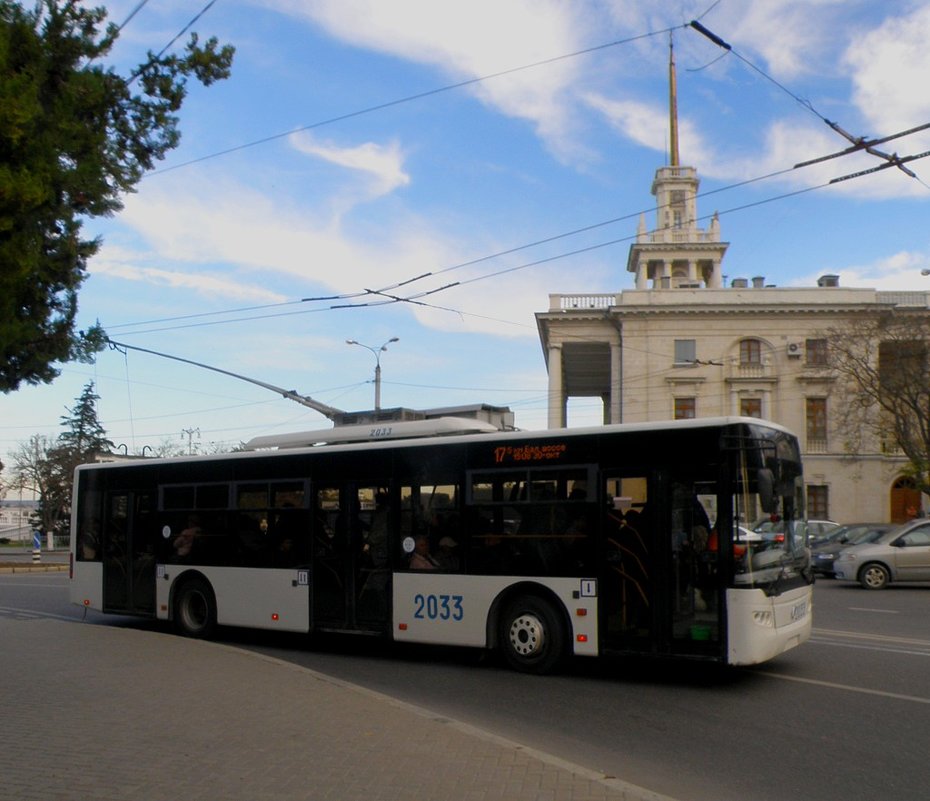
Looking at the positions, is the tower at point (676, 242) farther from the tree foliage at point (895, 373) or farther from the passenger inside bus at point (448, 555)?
the passenger inside bus at point (448, 555)

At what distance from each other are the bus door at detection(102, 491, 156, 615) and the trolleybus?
0.05m

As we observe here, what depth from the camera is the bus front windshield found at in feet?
33.1

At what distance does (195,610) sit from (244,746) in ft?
28.0

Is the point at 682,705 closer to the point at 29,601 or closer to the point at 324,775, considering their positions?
the point at 324,775

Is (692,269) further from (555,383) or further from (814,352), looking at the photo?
(555,383)

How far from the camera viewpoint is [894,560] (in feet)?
75.9

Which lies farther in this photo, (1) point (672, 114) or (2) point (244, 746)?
(1) point (672, 114)

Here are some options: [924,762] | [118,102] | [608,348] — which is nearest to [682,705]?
[924,762]

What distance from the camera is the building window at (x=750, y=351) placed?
61.8m

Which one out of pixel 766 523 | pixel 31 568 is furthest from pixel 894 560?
pixel 31 568

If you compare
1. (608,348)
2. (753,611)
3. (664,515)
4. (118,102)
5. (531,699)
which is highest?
(608,348)

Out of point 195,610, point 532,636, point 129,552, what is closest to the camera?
point 532,636

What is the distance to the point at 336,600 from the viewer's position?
13258 millimetres

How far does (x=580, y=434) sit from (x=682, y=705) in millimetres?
3097
